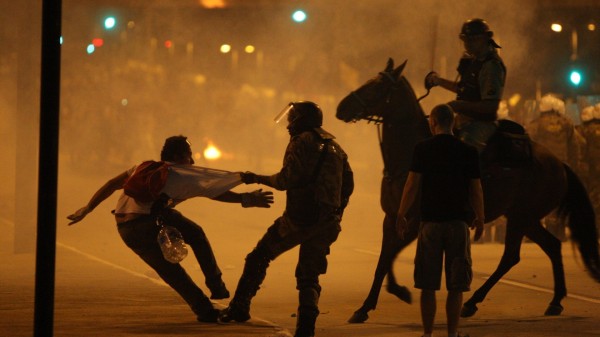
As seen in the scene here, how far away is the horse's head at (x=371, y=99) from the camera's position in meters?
9.25

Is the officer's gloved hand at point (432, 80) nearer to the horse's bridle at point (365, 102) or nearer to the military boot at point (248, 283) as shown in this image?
the horse's bridle at point (365, 102)

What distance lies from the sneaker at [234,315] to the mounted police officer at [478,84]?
233 centimetres

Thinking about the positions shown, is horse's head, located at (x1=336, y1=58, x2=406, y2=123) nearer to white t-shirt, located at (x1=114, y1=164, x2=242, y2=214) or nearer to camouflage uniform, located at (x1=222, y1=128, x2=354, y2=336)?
white t-shirt, located at (x1=114, y1=164, x2=242, y2=214)

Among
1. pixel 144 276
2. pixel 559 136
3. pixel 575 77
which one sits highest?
pixel 575 77

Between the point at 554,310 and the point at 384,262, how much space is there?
1.50 metres

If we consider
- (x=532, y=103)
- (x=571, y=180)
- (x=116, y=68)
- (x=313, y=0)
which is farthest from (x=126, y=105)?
(x=571, y=180)

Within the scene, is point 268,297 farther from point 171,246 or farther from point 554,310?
point 554,310

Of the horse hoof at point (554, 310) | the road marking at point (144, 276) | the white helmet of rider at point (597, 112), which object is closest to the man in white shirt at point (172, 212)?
the road marking at point (144, 276)

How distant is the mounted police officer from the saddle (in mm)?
105

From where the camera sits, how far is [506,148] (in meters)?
9.37

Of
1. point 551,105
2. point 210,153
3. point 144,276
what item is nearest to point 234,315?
point 144,276

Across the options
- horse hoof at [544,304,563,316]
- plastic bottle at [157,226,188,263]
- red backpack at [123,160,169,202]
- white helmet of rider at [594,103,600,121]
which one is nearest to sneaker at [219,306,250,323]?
plastic bottle at [157,226,188,263]

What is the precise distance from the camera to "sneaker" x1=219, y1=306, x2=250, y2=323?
8109 mm

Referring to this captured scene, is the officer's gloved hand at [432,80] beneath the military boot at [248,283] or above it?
above
